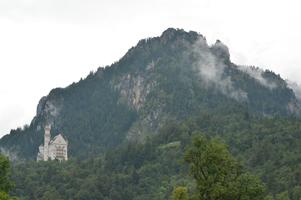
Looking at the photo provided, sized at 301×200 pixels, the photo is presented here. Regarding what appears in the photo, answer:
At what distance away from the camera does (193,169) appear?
66125 mm

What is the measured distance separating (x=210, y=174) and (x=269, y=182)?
445ft

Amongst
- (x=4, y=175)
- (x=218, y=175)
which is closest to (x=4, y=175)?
(x=4, y=175)

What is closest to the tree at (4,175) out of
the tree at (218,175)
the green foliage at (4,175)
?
the green foliage at (4,175)

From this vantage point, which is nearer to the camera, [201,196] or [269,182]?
[201,196]

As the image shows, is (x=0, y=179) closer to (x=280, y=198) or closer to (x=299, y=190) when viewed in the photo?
(x=280, y=198)

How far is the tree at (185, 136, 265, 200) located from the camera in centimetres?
6419

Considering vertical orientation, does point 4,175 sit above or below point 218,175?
above

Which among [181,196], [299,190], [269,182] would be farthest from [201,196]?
[269,182]

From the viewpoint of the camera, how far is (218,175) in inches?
2566

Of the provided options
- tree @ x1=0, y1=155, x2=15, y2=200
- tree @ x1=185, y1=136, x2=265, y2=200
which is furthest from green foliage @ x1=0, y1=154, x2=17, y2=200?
tree @ x1=185, y1=136, x2=265, y2=200

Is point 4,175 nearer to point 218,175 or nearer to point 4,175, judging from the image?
point 4,175

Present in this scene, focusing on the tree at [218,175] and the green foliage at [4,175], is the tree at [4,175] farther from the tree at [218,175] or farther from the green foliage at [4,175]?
the tree at [218,175]

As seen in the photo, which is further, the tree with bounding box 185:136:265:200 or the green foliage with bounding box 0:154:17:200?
the green foliage with bounding box 0:154:17:200

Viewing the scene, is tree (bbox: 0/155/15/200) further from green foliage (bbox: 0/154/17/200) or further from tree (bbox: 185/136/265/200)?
tree (bbox: 185/136/265/200)
